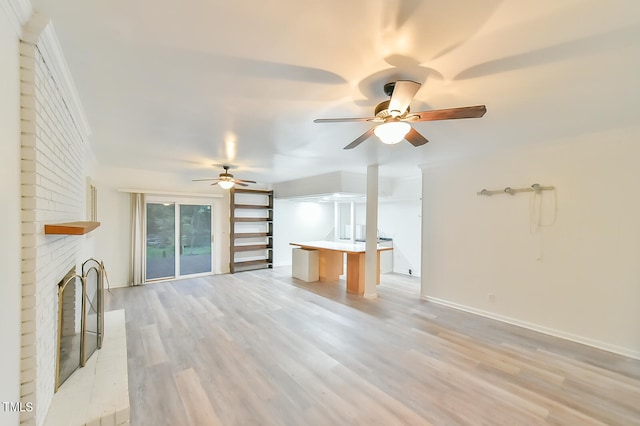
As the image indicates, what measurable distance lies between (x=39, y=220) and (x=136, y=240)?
503cm

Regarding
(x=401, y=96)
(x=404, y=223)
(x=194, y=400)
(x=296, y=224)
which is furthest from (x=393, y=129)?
(x=296, y=224)

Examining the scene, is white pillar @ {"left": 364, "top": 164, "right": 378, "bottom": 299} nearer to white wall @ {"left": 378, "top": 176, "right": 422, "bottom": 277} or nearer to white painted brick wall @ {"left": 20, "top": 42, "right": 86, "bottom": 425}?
white wall @ {"left": 378, "top": 176, "right": 422, "bottom": 277}

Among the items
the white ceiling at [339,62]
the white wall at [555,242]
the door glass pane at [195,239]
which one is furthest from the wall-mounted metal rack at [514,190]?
the door glass pane at [195,239]

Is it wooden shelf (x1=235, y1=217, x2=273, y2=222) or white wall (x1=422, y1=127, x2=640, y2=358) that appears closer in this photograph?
white wall (x1=422, y1=127, x2=640, y2=358)

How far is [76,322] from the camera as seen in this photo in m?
2.47

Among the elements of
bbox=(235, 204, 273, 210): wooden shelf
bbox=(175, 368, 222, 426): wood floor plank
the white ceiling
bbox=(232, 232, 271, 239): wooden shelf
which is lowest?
bbox=(175, 368, 222, 426): wood floor plank

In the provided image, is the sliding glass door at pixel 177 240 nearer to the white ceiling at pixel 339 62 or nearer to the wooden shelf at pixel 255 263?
the wooden shelf at pixel 255 263

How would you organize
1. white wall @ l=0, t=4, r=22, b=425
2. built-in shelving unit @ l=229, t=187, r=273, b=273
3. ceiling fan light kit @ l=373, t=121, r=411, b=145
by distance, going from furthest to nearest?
built-in shelving unit @ l=229, t=187, r=273, b=273
ceiling fan light kit @ l=373, t=121, r=411, b=145
white wall @ l=0, t=4, r=22, b=425

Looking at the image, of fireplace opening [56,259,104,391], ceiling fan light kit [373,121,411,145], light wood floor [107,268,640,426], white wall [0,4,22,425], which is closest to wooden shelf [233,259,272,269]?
light wood floor [107,268,640,426]

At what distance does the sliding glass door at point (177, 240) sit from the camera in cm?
619

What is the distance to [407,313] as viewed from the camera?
413cm

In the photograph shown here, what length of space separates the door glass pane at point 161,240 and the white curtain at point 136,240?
25 centimetres

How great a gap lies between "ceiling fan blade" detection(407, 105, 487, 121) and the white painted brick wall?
2230 mm

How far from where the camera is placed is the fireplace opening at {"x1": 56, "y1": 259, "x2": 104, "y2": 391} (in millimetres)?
2004
